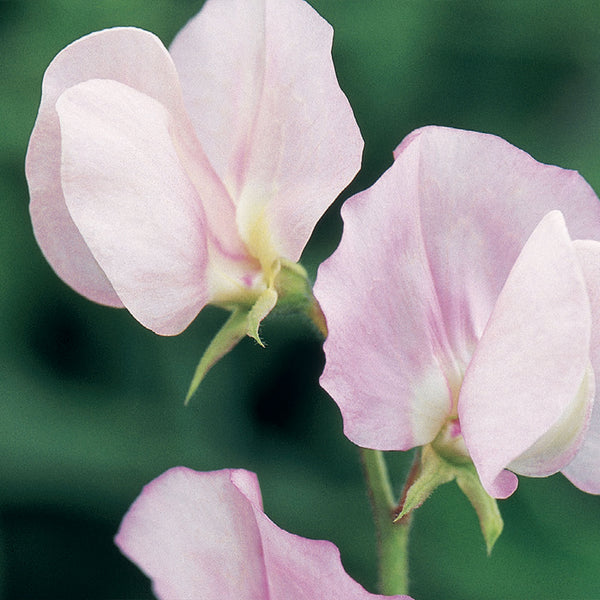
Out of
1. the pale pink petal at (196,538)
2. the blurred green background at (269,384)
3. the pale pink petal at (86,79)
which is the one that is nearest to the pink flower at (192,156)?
the pale pink petal at (86,79)

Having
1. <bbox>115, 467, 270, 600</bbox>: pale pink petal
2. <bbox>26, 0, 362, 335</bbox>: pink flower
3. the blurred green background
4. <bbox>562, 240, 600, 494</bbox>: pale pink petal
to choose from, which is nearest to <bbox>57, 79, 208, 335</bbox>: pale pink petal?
<bbox>26, 0, 362, 335</bbox>: pink flower

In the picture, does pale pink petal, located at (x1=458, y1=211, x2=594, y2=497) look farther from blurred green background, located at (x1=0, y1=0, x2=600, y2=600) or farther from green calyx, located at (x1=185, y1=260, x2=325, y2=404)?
blurred green background, located at (x1=0, y1=0, x2=600, y2=600)

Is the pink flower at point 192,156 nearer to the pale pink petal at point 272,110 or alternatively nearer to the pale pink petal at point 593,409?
the pale pink petal at point 272,110

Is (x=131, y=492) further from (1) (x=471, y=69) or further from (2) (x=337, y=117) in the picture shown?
(2) (x=337, y=117)

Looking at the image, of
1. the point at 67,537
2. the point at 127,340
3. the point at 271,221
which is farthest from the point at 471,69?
the point at 271,221

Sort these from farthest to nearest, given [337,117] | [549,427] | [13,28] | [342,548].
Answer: [13,28]
[342,548]
[337,117]
[549,427]

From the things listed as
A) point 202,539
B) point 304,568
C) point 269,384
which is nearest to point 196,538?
point 202,539
